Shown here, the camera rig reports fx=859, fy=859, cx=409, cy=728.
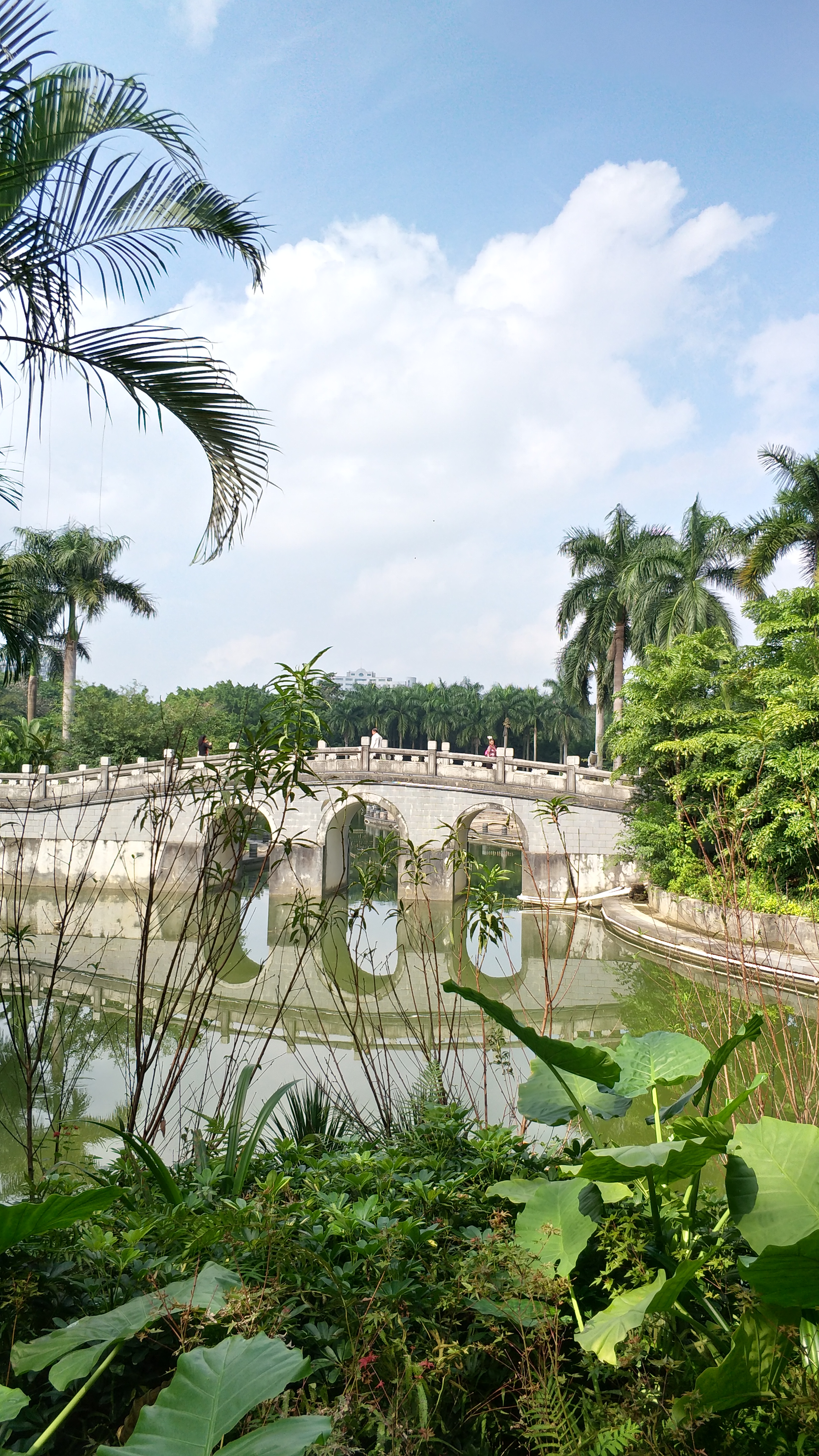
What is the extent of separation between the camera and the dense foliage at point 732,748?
9688 mm

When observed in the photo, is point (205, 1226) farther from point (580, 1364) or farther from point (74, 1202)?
point (580, 1364)

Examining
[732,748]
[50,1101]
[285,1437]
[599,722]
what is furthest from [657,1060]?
[599,722]

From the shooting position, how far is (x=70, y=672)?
2438 cm

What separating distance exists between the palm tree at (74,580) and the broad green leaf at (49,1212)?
23908 millimetres

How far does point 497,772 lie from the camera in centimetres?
1880

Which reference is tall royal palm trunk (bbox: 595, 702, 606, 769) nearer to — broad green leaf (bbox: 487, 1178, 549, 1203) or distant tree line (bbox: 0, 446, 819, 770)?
distant tree line (bbox: 0, 446, 819, 770)

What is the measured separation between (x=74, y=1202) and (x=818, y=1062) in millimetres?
2712

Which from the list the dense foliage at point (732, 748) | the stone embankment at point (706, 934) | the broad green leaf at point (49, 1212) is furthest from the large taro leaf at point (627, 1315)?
the dense foliage at point (732, 748)

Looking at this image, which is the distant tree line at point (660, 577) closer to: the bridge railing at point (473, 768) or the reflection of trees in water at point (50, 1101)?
the bridge railing at point (473, 768)

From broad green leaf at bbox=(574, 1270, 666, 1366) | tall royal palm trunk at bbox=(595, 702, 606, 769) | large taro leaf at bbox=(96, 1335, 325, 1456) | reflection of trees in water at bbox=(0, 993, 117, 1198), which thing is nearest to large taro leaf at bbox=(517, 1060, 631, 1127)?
broad green leaf at bbox=(574, 1270, 666, 1366)

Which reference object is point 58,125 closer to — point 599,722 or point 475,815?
point 475,815

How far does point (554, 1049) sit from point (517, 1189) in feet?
1.72

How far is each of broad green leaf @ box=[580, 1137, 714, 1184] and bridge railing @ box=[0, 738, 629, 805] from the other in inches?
624

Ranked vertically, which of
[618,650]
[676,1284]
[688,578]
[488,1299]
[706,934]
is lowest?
[706,934]
